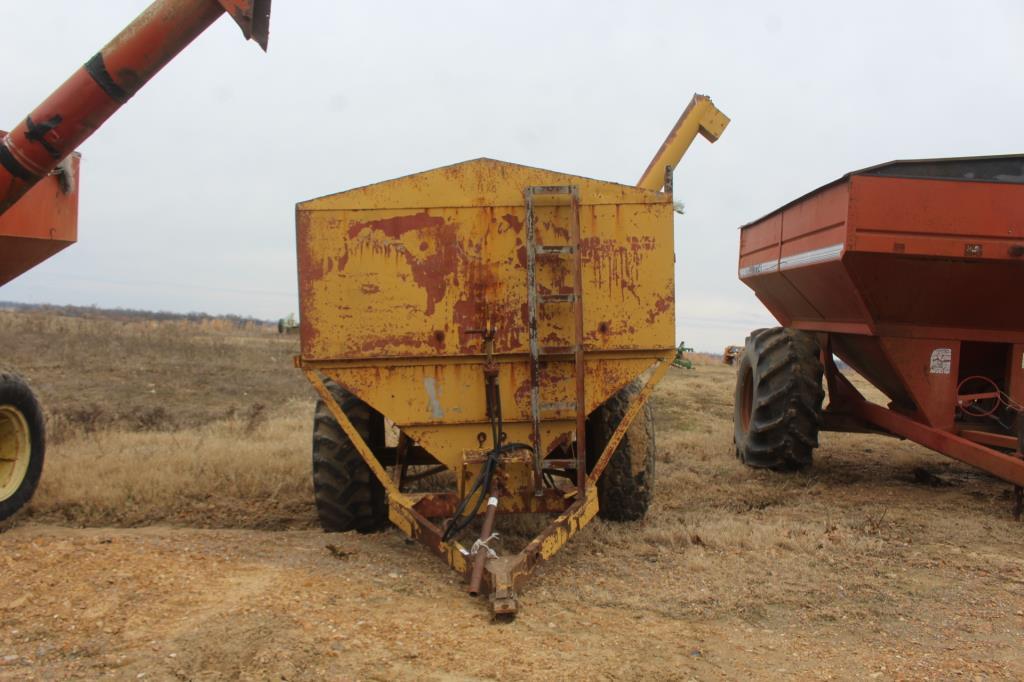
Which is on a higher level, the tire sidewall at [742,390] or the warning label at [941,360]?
the warning label at [941,360]

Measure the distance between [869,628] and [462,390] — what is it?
8.26 ft

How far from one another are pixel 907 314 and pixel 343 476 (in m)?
4.22

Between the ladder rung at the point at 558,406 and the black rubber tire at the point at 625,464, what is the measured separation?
23.9 inches

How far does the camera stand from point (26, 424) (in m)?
5.84

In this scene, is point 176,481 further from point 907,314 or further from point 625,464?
point 907,314

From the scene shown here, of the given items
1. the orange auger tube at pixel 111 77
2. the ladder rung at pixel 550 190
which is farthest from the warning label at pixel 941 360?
the orange auger tube at pixel 111 77

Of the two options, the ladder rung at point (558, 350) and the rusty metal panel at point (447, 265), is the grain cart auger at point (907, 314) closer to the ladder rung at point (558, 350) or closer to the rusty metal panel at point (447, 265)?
the rusty metal panel at point (447, 265)

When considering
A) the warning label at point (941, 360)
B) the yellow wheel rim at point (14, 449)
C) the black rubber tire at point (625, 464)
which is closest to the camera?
the yellow wheel rim at point (14, 449)

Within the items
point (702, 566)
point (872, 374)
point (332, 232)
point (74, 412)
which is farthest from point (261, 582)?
point (74, 412)

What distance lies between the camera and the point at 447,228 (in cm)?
522

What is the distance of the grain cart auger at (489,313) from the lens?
514cm

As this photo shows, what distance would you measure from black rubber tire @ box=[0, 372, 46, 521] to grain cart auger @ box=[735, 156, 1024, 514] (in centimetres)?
556

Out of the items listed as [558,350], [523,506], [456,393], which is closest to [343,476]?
[456,393]

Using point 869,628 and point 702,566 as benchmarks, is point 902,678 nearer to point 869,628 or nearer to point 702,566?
point 869,628
